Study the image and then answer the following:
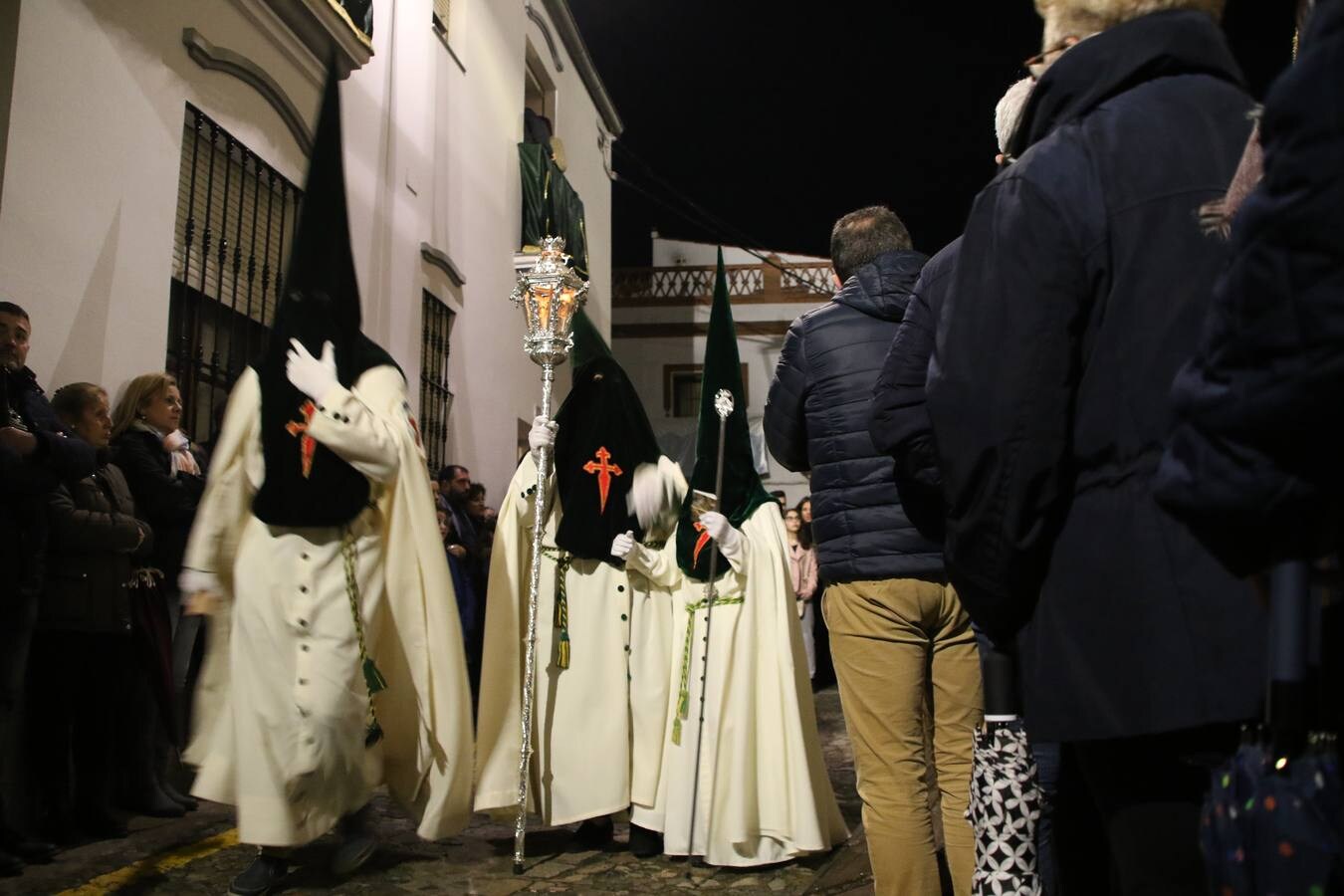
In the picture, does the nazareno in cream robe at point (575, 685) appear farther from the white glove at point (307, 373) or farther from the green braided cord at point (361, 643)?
the white glove at point (307, 373)

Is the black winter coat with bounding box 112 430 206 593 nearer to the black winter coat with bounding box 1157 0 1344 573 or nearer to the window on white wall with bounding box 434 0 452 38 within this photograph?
the black winter coat with bounding box 1157 0 1344 573

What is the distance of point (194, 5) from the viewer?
23.0 ft

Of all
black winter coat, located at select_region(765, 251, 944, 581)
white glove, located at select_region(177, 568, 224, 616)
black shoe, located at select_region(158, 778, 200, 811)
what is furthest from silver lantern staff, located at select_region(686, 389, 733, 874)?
black shoe, located at select_region(158, 778, 200, 811)

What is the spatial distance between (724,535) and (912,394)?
2.43m

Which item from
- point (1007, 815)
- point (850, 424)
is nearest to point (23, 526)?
point (850, 424)

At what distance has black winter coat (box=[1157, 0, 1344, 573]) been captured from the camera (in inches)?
44.8

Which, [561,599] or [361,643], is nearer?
[361,643]

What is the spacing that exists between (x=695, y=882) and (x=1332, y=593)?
3.63 meters

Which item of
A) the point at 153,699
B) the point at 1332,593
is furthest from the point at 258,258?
the point at 1332,593

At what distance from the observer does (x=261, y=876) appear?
13.0ft

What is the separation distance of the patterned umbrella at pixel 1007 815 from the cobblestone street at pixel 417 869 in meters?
1.89

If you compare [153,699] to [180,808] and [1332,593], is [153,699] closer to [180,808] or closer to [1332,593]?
[180,808]

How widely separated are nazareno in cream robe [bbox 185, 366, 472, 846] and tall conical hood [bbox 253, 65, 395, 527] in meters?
0.07

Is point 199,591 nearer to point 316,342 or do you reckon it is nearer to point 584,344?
point 316,342
